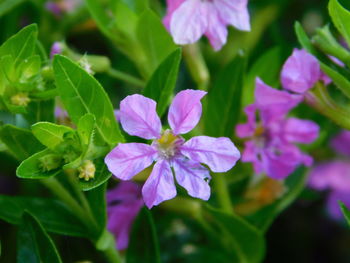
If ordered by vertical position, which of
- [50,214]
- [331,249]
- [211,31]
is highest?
[211,31]

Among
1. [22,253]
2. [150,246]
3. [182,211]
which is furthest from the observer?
[182,211]

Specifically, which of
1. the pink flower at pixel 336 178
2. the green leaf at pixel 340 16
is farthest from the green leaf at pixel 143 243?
the pink flower at pixel 336 178

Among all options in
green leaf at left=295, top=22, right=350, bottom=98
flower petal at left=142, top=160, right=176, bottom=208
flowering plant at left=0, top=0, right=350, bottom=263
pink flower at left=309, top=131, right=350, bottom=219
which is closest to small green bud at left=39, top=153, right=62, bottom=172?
flowering plant at left=0, top=0, right=350, bottom=263

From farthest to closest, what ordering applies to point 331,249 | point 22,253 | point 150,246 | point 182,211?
1. point 331,249
2. point 182,211
3. point 150,246
4. point 22,253

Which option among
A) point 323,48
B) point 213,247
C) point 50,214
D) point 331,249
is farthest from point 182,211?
point 331,249

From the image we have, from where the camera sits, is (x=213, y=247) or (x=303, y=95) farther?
(x=213, y=247)

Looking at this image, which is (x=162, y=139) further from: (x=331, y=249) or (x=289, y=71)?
(x=331, y=249)

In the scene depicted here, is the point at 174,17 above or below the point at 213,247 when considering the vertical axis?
above
